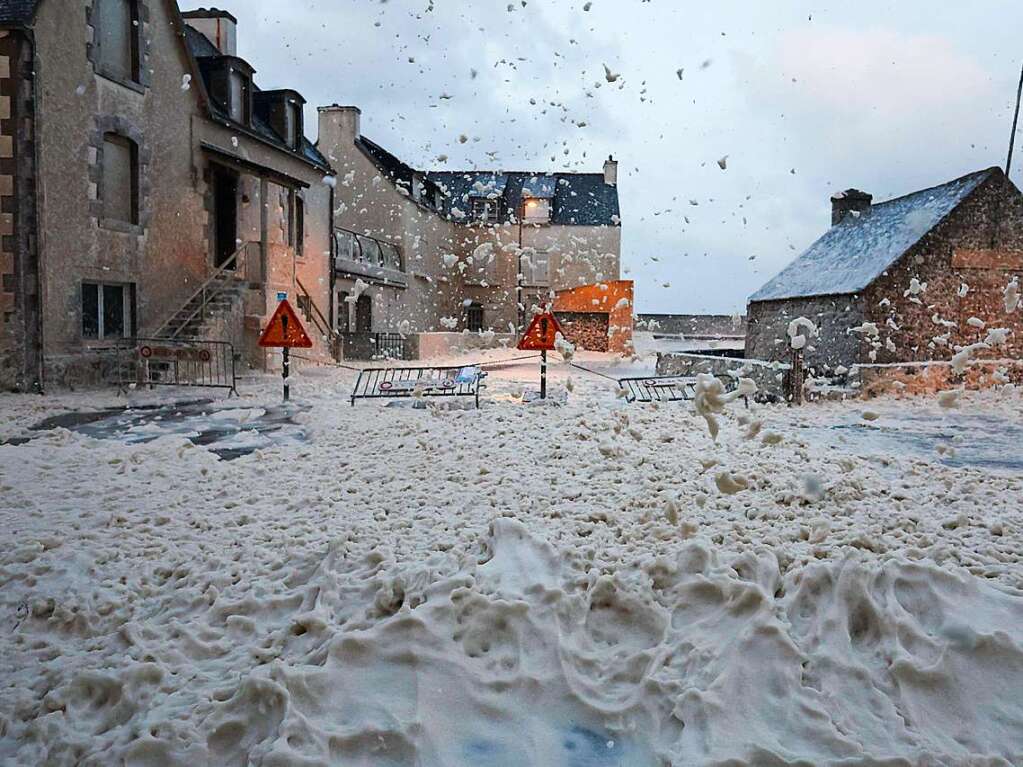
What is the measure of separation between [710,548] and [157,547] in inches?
124

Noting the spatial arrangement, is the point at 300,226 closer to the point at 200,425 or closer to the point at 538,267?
the point at 200,425

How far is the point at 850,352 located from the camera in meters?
18.2

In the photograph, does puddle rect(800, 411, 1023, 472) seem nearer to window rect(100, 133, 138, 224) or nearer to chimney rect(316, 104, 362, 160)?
window rect(100, 133, 138, 224)

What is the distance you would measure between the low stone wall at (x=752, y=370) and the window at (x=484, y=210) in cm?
2191

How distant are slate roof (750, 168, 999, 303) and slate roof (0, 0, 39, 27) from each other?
17.2 metres

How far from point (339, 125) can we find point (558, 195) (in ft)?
39.4

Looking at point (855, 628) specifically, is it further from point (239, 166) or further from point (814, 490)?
point (239, 166)

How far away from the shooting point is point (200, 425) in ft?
31.3

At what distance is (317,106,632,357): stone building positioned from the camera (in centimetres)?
3284

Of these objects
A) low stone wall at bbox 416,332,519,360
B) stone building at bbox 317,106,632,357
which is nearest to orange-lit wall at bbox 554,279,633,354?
stone building at bbox 317,106,632,357

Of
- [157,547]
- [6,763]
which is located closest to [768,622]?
[6,763]

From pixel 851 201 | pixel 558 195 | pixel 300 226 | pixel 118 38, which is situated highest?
pixel 558 195

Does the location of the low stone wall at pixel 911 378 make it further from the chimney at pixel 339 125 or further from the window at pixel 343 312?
the chimney at pixel 339 125

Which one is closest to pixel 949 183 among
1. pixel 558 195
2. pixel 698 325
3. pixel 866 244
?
pixel 866 244
